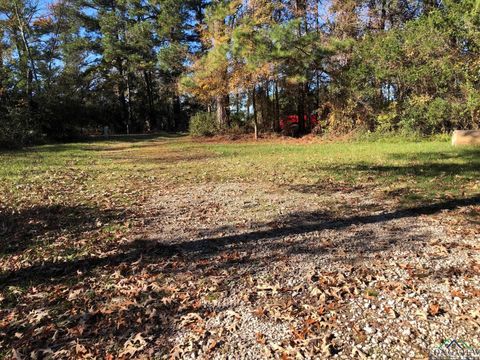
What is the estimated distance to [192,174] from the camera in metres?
9.36

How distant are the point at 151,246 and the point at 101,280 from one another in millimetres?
878

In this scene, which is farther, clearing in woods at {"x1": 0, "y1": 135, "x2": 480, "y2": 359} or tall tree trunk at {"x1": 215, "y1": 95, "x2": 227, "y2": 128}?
tall tree trunk at {"x1": 215, "y1": 95, "x2": 227, "y2": 128}

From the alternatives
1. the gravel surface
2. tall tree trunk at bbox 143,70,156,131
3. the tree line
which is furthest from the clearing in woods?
tall tree trunk at bbox 143,70,156,131

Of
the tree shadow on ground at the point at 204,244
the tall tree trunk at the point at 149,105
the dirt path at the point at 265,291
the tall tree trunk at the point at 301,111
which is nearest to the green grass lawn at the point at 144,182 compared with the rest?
the tree shadow on ground at the point at 204,244

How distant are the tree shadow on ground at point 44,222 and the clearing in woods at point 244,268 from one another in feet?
0.10

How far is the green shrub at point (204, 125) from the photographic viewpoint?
74.4 feet

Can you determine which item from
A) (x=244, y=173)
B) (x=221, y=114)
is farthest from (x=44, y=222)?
(x=221, y=114)

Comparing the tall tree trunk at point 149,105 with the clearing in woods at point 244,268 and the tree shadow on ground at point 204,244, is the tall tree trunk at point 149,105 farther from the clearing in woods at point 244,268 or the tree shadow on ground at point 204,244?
the tree shadow on ground at point 204,244

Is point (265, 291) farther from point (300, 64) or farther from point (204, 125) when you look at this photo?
point (204, 125)

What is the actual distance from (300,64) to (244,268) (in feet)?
49.2

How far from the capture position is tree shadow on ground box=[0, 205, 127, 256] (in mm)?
4984

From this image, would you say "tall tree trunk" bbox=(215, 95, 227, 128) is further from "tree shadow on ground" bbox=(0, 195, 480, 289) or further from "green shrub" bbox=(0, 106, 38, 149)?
"tree shadow on ground" bbox=(0, 195, 480, 289)

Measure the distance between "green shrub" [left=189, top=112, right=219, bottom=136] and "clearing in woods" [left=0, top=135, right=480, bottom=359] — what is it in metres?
15.0

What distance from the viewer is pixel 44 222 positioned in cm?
570
